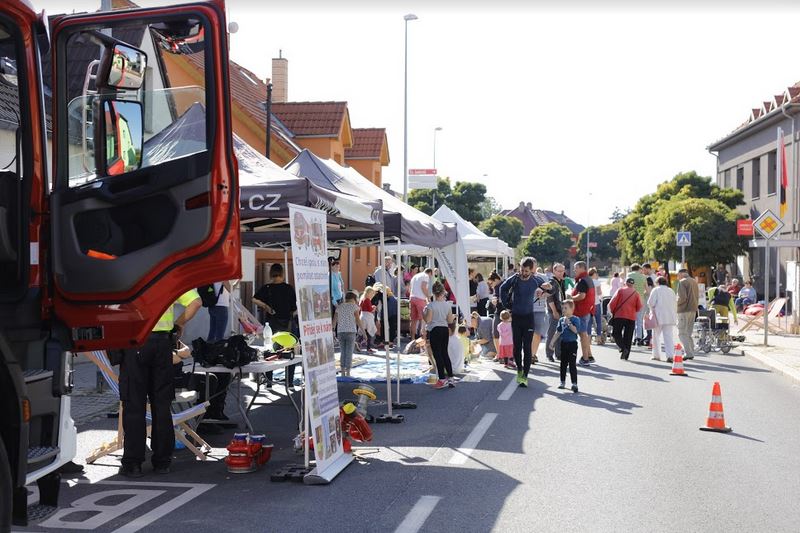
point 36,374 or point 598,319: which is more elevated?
point 36,374

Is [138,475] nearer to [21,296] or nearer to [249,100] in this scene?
[21,296]

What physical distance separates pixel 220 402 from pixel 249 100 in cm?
2601

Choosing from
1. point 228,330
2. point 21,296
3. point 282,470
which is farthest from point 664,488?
point 228,330

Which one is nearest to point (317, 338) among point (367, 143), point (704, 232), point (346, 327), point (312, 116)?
point (346, 327)

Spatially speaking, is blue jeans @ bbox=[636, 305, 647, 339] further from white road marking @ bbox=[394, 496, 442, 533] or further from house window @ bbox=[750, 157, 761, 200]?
house window @ bbox=[750, 157, 761, 200]

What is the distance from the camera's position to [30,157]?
4.95 metres

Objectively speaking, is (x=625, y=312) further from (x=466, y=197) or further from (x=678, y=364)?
(x=466, y=197)

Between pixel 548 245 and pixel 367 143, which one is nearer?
pixel 367 143

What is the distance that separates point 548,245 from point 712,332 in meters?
86.1

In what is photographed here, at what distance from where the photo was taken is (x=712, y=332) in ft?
70.8

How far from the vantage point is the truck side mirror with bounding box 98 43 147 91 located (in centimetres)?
516

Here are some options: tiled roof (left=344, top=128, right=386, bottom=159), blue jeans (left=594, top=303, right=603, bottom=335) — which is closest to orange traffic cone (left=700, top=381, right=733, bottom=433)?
blue jeans (left=594, top=303, right=603, bottom=335)

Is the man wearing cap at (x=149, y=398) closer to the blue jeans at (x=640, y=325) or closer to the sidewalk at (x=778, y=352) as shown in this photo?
the sidewalk at (x=778, y=352)

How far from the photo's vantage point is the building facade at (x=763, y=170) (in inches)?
1706
